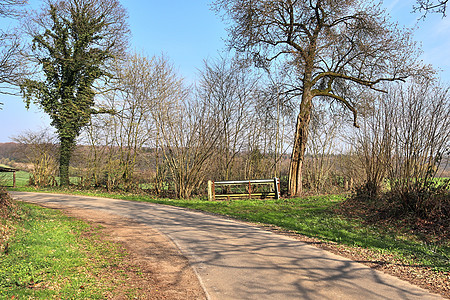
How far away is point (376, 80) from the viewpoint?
17328 millimetres

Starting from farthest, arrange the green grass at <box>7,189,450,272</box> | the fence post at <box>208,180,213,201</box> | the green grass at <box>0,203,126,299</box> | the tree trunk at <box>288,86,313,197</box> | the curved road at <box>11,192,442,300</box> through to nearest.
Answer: the tree trunk at <box>288,86,313,197</box> < the fence post at <box>208,180,213,201</box> < the green grass at <box>7,189,450,272</box> < the curved road at <box>11,192,442,300</box> < the green grass at <box>0,203,126,299</box>

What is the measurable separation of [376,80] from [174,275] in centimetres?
1623

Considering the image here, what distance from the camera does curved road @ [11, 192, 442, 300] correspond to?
480cm

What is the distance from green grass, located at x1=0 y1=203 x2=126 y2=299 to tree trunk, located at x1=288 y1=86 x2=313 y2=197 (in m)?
12.0

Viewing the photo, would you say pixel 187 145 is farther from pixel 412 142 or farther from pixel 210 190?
pixel 412 142

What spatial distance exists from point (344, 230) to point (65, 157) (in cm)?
2163

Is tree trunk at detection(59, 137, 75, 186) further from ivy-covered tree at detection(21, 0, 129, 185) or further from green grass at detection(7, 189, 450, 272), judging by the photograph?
green grass at detection(7, 189, 450, 272)

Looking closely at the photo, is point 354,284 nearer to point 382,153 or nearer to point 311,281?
point 311,281

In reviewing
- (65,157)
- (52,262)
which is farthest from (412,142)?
(65,157)

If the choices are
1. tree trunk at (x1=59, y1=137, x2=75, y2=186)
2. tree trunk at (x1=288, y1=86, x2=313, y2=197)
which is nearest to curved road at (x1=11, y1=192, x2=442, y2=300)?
tree trunk at (x1=288, y1=86, x2=313, y2=197)

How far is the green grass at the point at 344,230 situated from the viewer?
6.77m

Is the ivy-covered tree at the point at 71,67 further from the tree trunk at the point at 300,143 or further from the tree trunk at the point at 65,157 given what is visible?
the tree trunk at the point at 300,143

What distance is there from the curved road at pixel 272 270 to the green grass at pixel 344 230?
1.36 m

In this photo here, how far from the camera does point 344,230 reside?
898 centimetres
